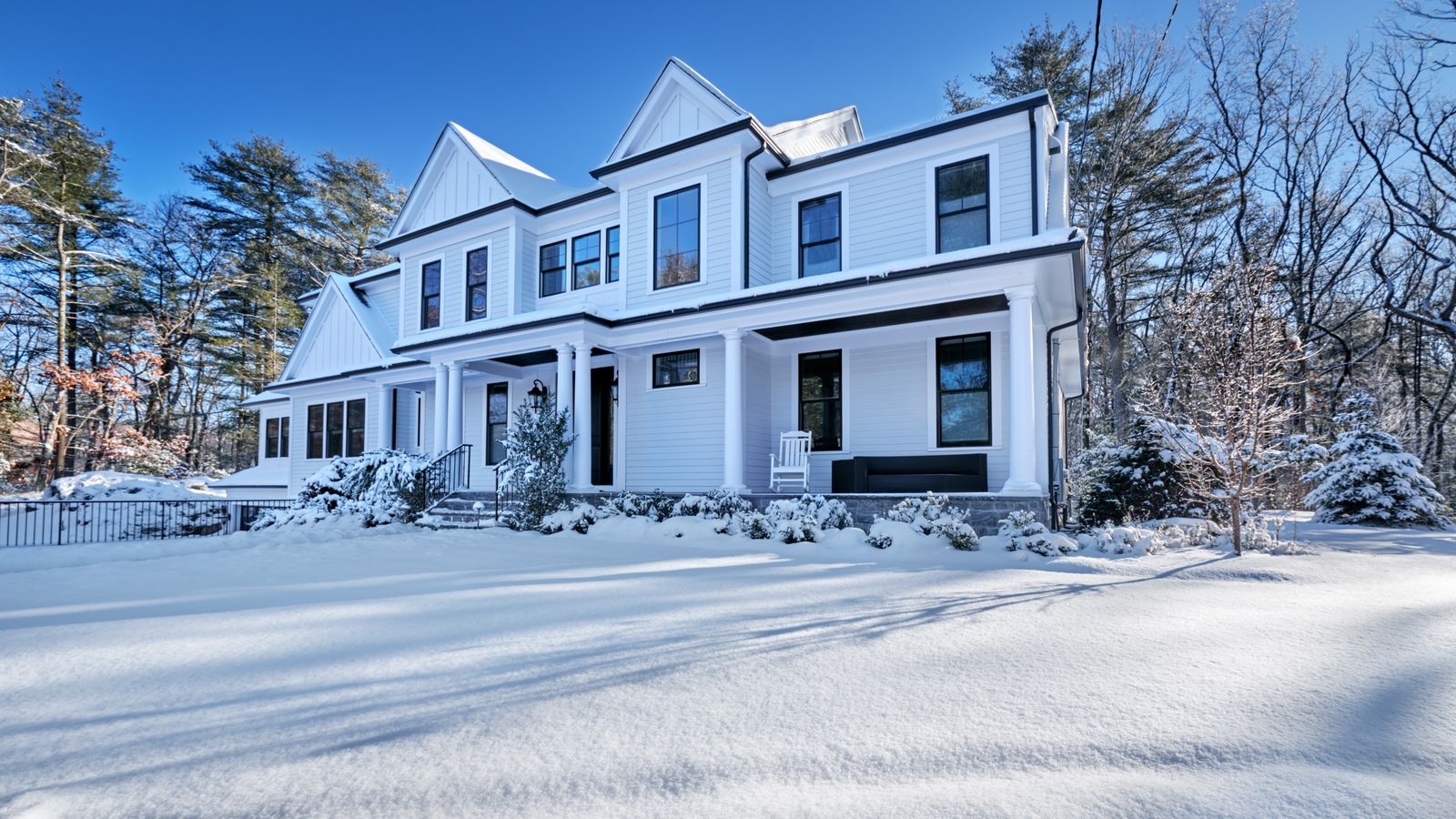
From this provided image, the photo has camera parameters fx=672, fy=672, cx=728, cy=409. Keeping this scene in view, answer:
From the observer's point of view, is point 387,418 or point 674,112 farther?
point 387,418

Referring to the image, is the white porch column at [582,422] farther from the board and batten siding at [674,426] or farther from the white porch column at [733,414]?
the white porch column at [733,414]

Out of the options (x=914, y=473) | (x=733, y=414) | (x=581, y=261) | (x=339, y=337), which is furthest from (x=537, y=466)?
(x=339, y=337)

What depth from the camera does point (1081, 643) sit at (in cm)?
347

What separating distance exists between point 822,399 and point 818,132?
5380 mm

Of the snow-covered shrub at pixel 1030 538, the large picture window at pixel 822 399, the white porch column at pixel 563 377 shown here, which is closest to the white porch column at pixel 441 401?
the white porch column at pixel 563 377

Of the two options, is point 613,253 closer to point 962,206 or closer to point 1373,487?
point 962,206

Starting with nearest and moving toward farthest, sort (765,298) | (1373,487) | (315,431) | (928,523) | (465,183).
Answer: (928,523), (765,298), (1373,487), (465,183), (315,431)

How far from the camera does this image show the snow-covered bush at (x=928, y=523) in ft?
23.5

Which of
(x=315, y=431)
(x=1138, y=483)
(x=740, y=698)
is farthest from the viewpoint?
(x=315, y=431)

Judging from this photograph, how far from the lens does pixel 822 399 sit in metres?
11.4

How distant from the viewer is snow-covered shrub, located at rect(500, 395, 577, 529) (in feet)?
32.1

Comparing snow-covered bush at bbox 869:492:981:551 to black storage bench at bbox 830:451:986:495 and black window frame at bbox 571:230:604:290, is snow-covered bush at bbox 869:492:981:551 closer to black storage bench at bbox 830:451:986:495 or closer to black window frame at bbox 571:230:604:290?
black storage bench at bbox 830:451:986:495

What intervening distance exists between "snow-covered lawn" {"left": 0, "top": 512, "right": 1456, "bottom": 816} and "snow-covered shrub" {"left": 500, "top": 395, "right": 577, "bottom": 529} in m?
4.27

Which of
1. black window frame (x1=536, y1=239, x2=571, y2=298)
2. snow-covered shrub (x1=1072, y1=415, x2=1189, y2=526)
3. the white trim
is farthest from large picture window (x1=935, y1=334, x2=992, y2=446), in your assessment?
black window frame (x1=536, y1=239, x2=571, y2=298)
